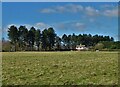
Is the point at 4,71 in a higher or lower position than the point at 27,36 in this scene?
lower

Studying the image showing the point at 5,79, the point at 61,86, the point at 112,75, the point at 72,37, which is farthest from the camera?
the point at 72,37

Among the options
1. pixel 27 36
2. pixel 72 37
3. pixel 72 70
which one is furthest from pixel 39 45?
pixel 72 70

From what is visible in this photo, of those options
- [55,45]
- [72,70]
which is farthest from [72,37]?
[72,70]

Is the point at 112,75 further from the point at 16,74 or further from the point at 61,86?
the point at 16,74

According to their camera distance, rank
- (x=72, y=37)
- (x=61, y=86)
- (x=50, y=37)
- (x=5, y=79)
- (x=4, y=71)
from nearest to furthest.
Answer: (x=61, y=86) < (x=5, y=79) < (x=4, y=71) < (x=50, y=37) < (x=72, y=37)

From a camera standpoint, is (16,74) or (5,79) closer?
(5,79)

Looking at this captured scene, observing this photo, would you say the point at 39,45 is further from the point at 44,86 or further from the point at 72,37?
the point at 44,86

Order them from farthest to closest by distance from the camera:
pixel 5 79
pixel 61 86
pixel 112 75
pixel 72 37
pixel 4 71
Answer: pixel 72 37 < pixel 4 71 < pixel 112 75 < pixel 5 79 < pixel 61 86

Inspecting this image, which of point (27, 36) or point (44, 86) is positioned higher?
point (27, 36)

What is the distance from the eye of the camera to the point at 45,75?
13.6 meters

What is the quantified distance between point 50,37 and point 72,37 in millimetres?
15797

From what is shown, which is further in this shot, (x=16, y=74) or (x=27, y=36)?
(x=27, y=36)

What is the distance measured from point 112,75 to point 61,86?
10.7 ft

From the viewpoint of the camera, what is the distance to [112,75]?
13.5m
